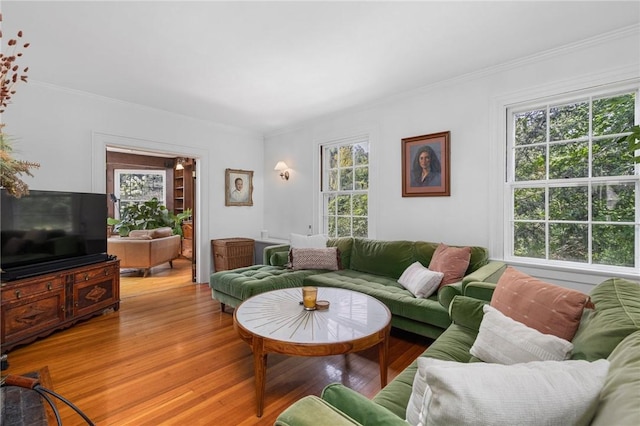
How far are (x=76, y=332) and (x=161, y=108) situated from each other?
111 inches

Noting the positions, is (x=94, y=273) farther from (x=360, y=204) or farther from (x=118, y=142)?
(x=360, y=204)

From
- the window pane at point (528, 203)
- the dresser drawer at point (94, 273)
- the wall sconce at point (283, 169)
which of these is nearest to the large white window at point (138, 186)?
the wall sconce at point (283, 169)

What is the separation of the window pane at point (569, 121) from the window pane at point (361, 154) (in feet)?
6.55

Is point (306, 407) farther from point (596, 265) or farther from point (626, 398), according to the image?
point (596, 265)

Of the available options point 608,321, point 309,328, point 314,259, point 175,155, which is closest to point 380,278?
point 314,259

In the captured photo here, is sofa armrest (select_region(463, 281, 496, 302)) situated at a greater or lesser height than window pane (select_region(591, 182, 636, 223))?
lesser

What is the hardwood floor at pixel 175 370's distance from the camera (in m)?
1.83

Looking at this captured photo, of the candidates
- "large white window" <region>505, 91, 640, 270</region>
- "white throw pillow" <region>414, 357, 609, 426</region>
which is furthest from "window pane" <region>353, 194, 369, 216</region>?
"white throw pillow" <region>414, 357, 609, 426</region>

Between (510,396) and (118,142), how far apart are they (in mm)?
4524

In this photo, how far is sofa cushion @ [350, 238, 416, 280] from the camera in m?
3.32

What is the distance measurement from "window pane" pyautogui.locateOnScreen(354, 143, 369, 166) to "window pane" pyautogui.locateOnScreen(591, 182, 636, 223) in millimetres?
2364

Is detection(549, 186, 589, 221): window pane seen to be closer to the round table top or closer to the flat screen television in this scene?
the round table top

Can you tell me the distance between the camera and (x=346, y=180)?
4.39m

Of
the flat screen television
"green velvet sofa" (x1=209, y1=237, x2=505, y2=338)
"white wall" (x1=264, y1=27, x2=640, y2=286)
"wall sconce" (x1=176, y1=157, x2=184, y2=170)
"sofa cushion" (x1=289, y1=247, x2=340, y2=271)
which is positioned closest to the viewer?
"green velvet sofa" (x1=209, y1=237, x2=505, y2=338)
